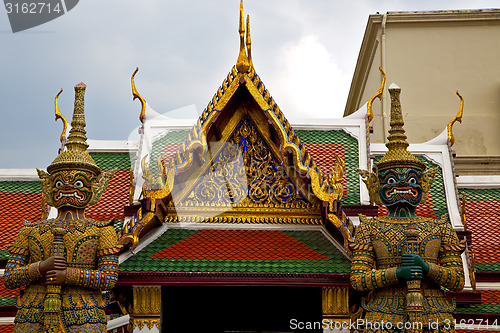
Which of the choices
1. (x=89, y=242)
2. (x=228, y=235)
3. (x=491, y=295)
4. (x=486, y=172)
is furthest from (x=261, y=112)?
(x=486, y=172)

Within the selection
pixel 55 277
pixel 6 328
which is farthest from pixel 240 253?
pixel 6 328

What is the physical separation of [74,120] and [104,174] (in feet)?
2.56

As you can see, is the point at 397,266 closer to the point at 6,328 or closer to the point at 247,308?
the point at 247,308

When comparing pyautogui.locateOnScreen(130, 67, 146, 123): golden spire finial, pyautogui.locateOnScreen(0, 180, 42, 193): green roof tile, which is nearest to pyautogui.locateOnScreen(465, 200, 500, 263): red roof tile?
pyautogui.locateOnScreen(130, 67, 146, 123): golden spire finial

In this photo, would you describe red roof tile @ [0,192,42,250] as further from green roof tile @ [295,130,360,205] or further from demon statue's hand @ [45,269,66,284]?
green roof tile @ [295,130,360,205]

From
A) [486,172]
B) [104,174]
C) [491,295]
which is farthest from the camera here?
[486,172]

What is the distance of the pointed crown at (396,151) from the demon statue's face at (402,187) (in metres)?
0.07

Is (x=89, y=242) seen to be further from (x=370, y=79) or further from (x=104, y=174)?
(x=370, y=79)

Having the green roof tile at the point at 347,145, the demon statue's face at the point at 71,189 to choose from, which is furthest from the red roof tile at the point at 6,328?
the green roof tile at the point at 347,145

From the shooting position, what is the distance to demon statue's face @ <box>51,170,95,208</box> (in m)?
7.91

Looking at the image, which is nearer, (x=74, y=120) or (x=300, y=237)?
(x=74, y=120)

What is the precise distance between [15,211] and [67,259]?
13.8ft

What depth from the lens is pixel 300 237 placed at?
904cm

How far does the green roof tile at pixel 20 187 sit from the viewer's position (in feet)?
39.2
